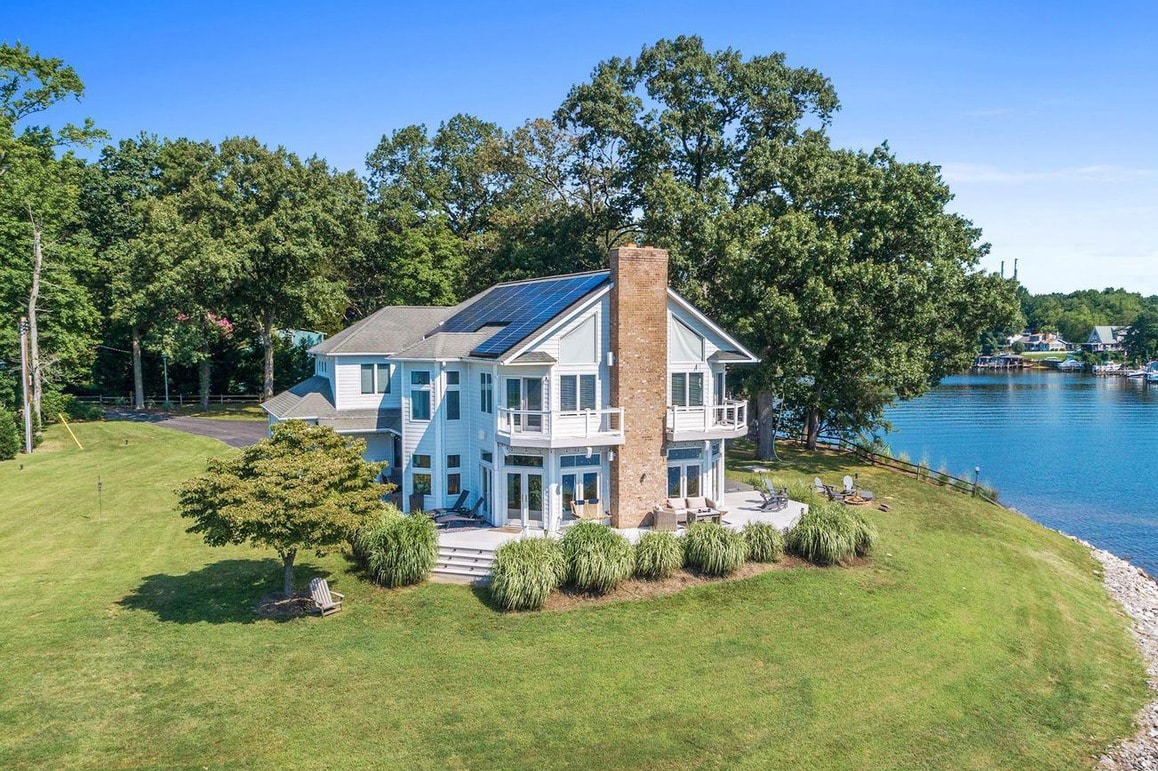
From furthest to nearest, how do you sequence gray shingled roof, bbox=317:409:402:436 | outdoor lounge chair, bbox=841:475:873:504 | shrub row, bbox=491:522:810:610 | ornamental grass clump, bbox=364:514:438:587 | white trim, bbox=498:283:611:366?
outdoor lounge chair, bbox=841:475:873:504 < gray shingled roof, bbox=317:409:402:436 < white trim, bbox=498:283:611:366 < ornamental grass clump, bbox=364:514:438:587 < shrub row, bbox=491:522:810:610

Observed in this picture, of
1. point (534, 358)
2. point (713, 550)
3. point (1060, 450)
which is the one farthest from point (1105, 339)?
point (534, 358)

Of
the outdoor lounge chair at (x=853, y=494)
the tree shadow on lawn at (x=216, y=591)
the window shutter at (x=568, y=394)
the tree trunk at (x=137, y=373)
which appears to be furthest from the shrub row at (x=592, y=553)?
the tree trunk at (x=137, y=373)

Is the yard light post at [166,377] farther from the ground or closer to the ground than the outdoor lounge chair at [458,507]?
farther from the ground

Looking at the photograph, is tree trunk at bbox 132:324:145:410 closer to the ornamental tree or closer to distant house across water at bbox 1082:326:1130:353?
the ornamental tree

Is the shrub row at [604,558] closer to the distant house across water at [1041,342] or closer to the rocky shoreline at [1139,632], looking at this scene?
the rocky shoreline at [1139,632]

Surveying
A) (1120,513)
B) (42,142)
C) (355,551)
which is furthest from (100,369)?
(1120,513)

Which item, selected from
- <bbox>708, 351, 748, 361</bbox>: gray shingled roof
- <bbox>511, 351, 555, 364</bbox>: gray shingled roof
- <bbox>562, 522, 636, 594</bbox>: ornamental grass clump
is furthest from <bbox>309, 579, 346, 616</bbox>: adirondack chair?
<bbox>708, 351, 748, 361</bbox>: gray shingled roof

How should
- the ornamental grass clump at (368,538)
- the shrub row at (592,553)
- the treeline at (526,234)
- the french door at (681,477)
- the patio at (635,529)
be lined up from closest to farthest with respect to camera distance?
the shrub row at (592,553) < the ornamental grass clump at (368,538) < the patio at (635,529) < the french door at (681,477) < the treeline at (526,234)
